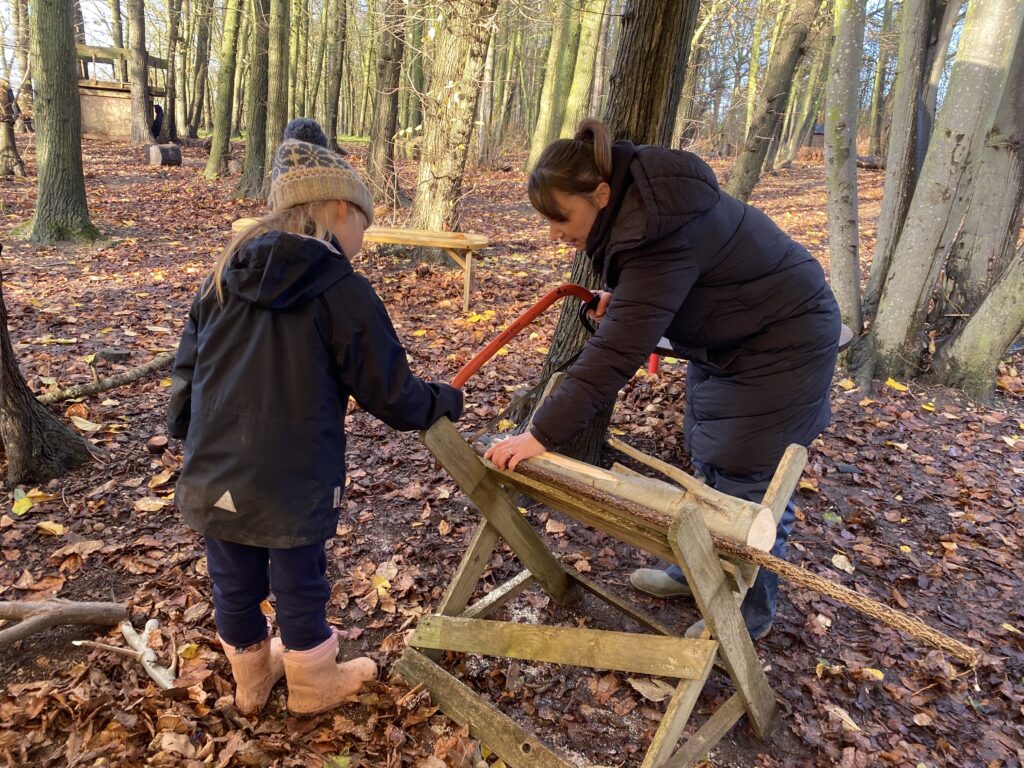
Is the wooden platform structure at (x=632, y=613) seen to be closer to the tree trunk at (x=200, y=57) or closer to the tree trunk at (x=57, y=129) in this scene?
the tree trunk at (x=57, y=129)

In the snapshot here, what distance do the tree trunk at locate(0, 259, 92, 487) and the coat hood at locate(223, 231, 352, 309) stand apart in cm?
206

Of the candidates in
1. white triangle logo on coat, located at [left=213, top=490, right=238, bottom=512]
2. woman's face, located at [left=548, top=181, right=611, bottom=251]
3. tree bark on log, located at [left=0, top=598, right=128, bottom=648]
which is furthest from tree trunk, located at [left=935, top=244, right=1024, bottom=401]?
tree bark on log, located at [left=0, top=598, right=128, bottom=648]

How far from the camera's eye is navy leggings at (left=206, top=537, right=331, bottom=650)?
2010 mm

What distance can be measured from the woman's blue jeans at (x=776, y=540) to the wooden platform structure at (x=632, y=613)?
1.31ft

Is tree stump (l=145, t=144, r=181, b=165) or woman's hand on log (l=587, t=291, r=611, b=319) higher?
woman's hand on log (l=587, t=291, r=611, b=319)

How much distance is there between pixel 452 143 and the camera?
7422mm

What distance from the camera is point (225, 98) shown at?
13906 mm

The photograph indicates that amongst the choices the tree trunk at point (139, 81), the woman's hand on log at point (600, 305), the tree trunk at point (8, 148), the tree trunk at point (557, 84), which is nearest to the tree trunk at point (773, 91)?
the woman's hand on log at point (600, 305)

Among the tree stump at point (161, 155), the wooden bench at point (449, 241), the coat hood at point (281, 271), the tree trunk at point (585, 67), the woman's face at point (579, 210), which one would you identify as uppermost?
the tree trunk at point (585, 67)

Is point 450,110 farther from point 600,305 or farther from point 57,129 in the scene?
point 600,305

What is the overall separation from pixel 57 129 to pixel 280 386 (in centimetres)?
830

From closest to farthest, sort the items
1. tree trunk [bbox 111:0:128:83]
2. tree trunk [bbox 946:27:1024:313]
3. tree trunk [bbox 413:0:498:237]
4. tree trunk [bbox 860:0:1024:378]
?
tree trunk [bbox 860:0:1024:378], tree trunk [bbox 946:27:1024:313], tree trunk [bbox 413:0:498:237], tree trunk [bbox 111:0:128:83]

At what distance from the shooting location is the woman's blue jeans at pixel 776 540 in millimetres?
2492

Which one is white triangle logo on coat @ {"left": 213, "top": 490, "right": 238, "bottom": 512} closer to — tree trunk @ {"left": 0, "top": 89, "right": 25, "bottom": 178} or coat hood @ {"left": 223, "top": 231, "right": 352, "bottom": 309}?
coat hood @ {"left": 223, "top": 231, "right": 352, "bottom": 309}
